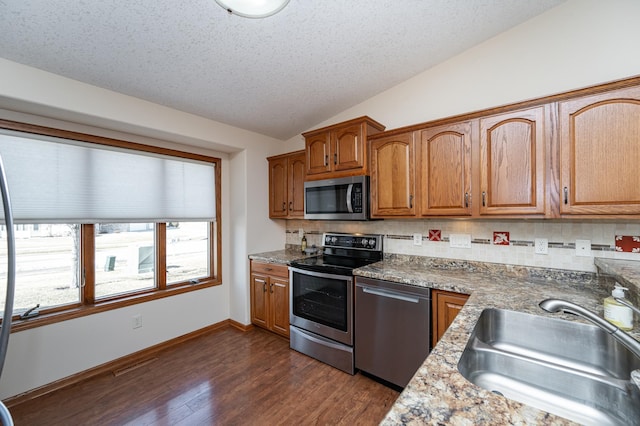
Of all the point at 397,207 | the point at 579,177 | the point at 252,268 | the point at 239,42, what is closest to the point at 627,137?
the point at 579,177

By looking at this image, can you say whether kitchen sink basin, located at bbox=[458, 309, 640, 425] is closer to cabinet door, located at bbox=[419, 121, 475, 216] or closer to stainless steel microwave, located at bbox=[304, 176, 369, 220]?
cabinet door, located at bbox=[419, 121, 475, 216]

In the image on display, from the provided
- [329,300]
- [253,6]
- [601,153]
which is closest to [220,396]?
[329,300]

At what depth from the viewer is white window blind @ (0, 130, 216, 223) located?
2078 millimetres

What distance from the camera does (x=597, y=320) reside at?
823mm

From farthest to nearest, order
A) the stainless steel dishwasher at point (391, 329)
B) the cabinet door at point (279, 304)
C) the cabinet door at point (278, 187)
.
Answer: the cabinet door at point (278, 187) → the cabinet door at point (279, 304) → the stainless steel dishwasher at point (391, 329)

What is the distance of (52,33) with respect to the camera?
5.35 ft

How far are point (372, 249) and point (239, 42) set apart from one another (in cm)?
211

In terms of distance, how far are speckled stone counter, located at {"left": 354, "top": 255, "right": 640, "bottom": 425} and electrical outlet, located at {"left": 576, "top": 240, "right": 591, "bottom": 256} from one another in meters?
0.14

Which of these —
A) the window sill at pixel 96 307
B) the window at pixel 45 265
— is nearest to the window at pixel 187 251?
the window sill at pixel 96 307

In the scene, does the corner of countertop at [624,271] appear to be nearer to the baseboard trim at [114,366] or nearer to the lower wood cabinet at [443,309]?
the lower wood cabinet at [443,309]

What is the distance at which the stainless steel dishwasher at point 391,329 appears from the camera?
1.94 m

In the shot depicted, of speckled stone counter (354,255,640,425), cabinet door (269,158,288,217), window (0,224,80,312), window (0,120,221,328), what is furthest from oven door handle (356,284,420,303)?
window (0,224,80,312)

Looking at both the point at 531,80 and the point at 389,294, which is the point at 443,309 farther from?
the point at 531,80

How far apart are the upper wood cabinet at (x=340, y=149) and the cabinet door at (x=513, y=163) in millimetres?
949
